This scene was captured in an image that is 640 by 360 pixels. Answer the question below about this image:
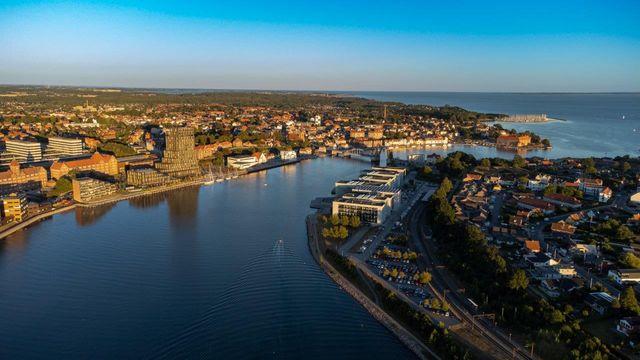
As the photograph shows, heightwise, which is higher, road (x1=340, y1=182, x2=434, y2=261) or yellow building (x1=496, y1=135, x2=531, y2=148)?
yellow building (x1=496, y1=135, x2=531, y2=148)

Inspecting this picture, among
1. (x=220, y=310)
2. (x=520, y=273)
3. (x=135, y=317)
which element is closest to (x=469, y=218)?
(x=520, y=273)

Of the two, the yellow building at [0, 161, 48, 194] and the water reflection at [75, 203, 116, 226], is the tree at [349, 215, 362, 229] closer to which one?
the water reflection at [75, 203, 116, 226]

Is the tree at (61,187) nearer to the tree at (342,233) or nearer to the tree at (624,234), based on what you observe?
the tree at (342,233)

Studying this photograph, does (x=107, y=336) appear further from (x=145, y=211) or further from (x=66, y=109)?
(x=66, y=109)

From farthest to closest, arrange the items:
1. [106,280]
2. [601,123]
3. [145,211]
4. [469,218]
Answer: [601,123] < [145,211] < [469,218] < [106,280]

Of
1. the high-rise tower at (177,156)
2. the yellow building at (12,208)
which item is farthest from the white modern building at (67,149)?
the yellow building at (12,208)

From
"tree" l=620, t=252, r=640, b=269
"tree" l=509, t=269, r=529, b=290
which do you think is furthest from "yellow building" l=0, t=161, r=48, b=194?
"tree" l=620, t=252, r=640, b=269

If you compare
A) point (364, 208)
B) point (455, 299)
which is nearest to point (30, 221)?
point (364, 208)
